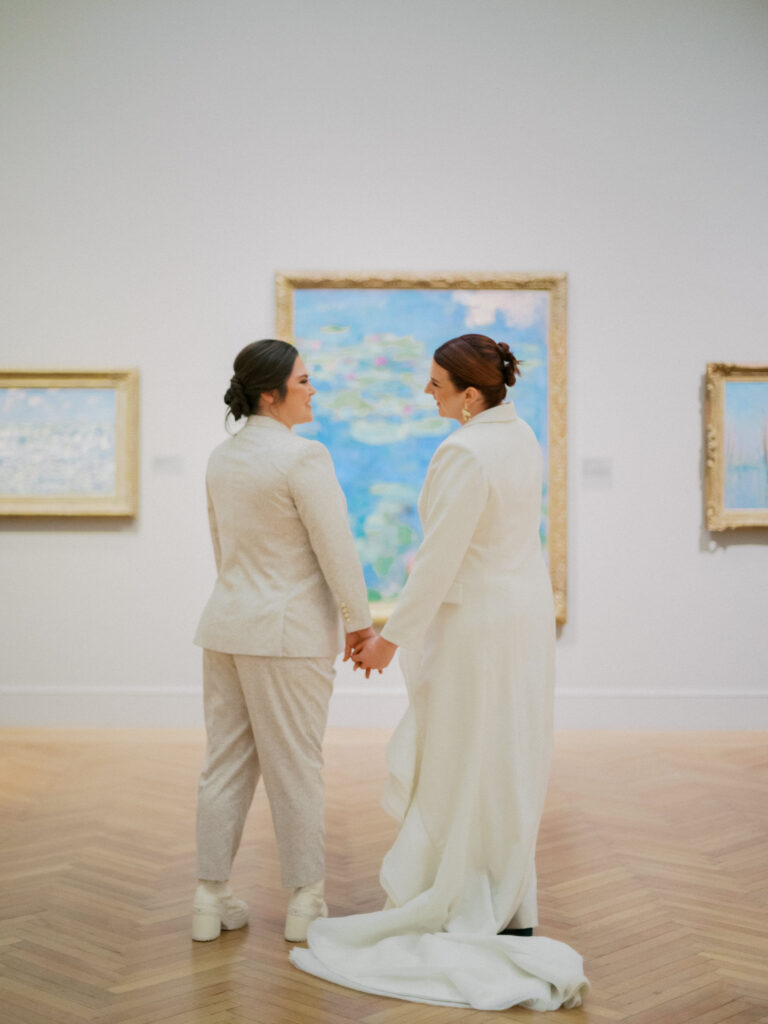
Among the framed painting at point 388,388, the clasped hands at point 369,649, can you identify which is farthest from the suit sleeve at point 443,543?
the framed painting at point 388,388

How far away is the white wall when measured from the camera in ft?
23.6

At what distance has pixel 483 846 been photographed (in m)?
3.23

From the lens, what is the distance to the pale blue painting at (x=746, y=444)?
7227 mm

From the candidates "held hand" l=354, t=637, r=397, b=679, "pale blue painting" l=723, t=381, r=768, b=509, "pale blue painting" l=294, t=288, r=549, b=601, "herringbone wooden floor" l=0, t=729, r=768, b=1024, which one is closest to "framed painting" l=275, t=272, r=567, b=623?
"pale blue painting" l=294, t=288, r=549, b=601

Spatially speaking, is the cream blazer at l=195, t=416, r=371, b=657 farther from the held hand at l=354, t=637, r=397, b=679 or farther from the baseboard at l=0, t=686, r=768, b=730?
the baseboard at l=0, t=686, r=768, b=730

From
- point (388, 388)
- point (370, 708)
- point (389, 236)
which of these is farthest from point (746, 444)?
point (370, 708)

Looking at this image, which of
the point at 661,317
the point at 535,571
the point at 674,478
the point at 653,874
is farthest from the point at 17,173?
the point at 653,874

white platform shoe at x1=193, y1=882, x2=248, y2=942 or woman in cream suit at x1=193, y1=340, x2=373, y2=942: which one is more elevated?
woman in cream suit at x1=193, y1=340, x2=373, y2=942

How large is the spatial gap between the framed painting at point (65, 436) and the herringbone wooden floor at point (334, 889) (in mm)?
1727

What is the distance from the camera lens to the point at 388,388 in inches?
283

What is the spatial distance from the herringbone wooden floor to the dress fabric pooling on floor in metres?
0.31

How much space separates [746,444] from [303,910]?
5.09 metres

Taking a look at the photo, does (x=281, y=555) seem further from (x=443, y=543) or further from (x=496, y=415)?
(x=496, y=415)

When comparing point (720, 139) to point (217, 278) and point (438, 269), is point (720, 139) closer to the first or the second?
point (438, 269)
